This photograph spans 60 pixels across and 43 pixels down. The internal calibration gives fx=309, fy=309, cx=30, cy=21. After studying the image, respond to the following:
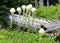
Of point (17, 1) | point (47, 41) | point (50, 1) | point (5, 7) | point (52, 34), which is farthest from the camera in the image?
point (50, 1)

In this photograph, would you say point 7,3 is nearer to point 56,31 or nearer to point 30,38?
point 56,31

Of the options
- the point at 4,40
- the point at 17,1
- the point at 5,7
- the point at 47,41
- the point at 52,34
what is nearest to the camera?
the point at 4,40

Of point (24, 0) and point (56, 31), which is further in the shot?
point (24, 0)

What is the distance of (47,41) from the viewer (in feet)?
34.1

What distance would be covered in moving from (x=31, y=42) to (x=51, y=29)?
2.57 metres

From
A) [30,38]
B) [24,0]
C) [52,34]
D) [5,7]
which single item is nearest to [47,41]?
[30,38]

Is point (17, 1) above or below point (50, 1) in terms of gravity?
above

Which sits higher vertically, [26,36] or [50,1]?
[26,36]

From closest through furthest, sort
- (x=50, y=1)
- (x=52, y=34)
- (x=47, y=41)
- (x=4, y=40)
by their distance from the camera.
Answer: (x=4, y=40) → (x=47, y=41) → (x=52, y=34) → (x=50, y=1)

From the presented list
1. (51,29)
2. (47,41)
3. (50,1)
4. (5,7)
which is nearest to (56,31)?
(51,29)

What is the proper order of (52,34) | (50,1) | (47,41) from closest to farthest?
(47,41) < (52,34) < (50,1)

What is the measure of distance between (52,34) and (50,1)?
752 inches

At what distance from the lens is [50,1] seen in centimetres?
3083

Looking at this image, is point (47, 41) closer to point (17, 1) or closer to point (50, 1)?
point (17, 1)
